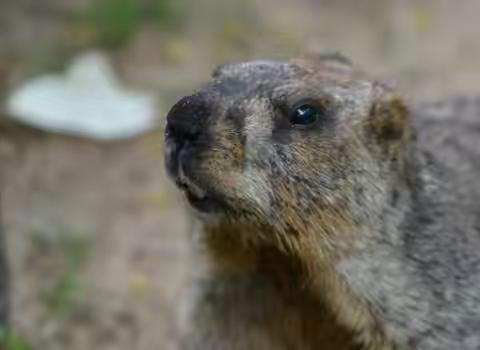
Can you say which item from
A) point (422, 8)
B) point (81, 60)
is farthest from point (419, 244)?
point (422, 8)

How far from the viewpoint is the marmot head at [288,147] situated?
353 cm

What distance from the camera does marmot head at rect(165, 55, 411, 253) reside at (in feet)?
11.6

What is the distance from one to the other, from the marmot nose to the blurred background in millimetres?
1431

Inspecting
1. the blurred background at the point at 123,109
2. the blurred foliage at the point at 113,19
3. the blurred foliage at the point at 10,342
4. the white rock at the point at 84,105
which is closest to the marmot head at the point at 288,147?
the blurred background at the point at 123,109

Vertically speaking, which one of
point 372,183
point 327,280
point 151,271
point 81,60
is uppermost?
point 81,60

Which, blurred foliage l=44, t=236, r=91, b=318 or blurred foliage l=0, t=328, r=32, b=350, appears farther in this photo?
blurred foliage l=44, t=236, r=91, b=318

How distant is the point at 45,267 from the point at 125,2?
7.45 feet

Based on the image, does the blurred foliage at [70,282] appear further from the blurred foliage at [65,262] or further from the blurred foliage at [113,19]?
the blurred foliage at [113,19]

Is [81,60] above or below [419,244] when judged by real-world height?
above

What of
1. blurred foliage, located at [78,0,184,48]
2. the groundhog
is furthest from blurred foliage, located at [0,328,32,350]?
blurred foliage, located at [78,0,184,48]

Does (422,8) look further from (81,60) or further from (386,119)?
(386,119)

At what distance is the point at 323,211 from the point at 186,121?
0.59 m

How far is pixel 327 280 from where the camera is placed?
3926 millimetres

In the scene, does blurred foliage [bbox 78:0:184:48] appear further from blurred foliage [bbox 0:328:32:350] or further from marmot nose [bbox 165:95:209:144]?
marmot nose [bbox 165:95:209:144]
